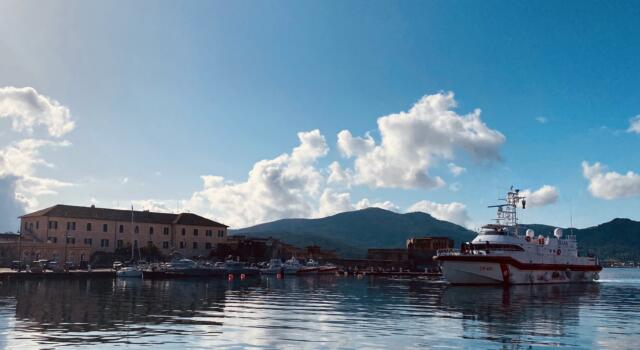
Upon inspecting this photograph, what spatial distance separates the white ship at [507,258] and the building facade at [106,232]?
58.4m

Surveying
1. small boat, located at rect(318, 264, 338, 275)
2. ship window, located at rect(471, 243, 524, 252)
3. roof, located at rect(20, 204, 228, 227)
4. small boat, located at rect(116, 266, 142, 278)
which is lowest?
small boat, located at rect(318, 264, 338, 275)

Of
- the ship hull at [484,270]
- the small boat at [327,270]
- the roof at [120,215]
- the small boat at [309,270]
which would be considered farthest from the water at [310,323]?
the small boat at [327,270]

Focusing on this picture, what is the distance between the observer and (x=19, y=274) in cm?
7400

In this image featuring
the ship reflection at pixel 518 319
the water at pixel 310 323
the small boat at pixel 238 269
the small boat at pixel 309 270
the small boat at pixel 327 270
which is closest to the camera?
the water at pixel 310 323

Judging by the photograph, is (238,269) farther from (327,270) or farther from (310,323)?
(310,323)

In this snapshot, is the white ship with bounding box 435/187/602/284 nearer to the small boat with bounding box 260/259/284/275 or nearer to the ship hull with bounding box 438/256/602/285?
the ship hull with bounding box 438/256/602/285

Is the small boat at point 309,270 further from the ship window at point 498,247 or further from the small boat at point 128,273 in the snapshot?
the ship window at point 498,247

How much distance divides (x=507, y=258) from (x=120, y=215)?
70522 mm

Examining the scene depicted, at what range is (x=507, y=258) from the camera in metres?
71.4

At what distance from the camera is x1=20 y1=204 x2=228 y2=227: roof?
101188 mm

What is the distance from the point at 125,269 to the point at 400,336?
219 feet

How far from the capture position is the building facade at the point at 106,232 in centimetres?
9731

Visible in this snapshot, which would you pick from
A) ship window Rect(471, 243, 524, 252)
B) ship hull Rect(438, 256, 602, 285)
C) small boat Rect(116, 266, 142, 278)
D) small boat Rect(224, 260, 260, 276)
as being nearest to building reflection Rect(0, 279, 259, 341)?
ship hull Rect(438, 256, 602, 285)

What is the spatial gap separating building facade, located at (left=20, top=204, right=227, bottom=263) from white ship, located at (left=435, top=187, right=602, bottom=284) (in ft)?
192
